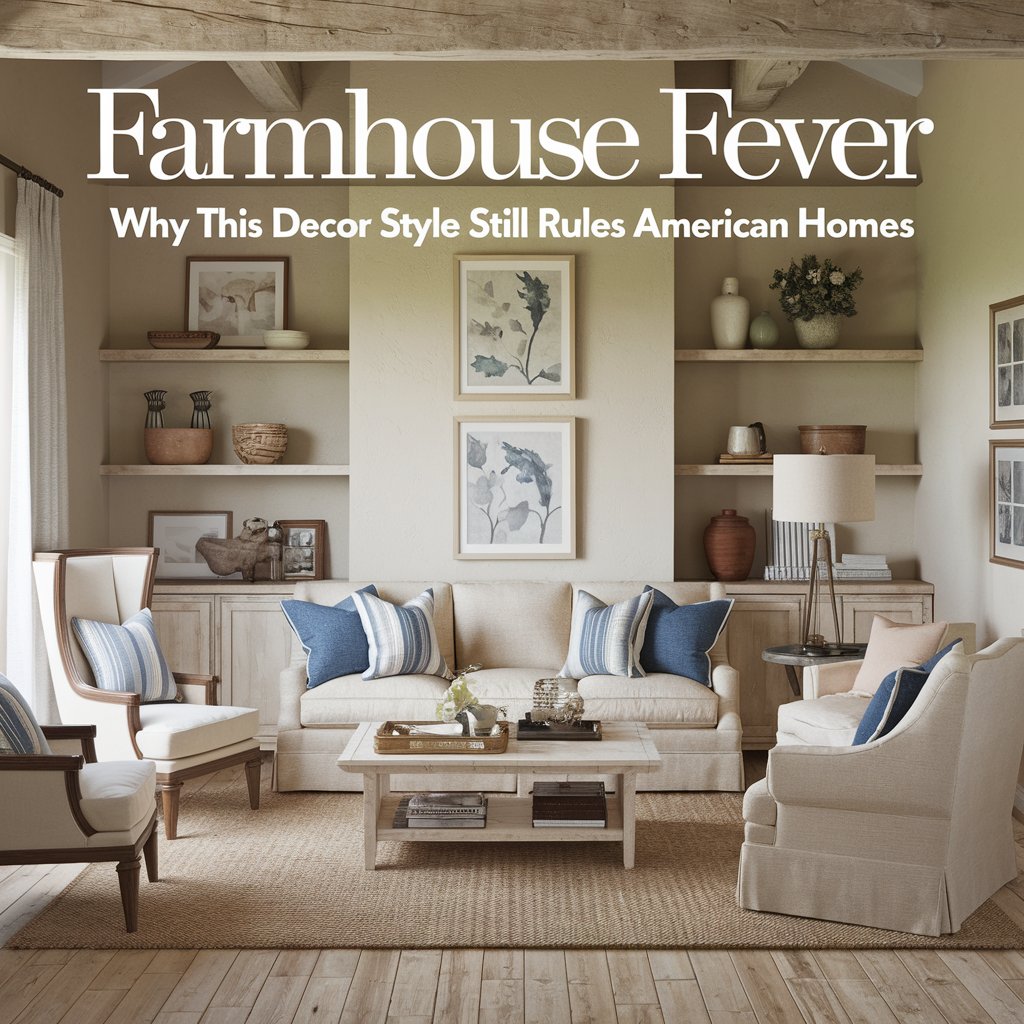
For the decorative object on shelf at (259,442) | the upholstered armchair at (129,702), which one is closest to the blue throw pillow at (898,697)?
the upholstered armchair at (129,702)

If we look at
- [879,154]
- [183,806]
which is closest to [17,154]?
[183,806]

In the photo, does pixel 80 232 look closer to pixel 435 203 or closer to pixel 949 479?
pixel 435 203

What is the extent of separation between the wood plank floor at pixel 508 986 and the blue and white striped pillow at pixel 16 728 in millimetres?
550

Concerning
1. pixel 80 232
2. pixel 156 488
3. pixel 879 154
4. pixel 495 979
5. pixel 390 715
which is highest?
pixel 879 154

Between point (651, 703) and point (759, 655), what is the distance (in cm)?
97

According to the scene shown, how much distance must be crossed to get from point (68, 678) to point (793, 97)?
464 cm

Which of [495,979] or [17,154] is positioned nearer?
[495,979]

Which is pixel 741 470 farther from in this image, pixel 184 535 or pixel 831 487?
pixel 184 535

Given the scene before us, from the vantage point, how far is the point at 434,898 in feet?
12.9

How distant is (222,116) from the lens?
6.44m

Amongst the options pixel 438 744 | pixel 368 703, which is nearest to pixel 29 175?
pixel 368 703

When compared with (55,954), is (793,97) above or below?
above

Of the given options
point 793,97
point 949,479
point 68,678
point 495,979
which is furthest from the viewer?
point 793,97

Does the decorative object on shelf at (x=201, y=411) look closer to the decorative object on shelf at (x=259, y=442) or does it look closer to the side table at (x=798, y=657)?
the decorative object on shelf at (x=259, y=442)
